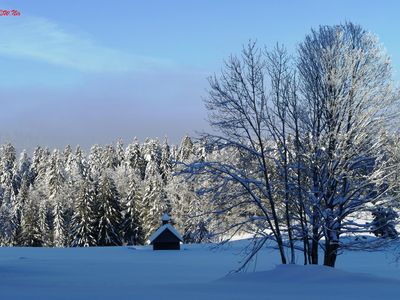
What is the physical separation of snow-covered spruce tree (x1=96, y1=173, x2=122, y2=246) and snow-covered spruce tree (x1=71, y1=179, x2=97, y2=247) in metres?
0.72

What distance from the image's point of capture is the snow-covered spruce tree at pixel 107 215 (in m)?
55.5

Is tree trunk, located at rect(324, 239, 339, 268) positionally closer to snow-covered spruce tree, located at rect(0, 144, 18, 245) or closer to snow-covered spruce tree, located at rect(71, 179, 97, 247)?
snow-covered spruce tree, located at rect(71, 179, 97, 247)

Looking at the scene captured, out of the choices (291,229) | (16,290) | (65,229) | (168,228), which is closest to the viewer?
(16,290)

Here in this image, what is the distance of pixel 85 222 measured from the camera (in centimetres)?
5531

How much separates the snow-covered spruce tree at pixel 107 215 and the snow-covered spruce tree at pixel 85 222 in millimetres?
716

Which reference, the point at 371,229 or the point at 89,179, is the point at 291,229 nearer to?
the point at 371,229

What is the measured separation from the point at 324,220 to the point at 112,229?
4407cm

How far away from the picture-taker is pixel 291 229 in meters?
16.7

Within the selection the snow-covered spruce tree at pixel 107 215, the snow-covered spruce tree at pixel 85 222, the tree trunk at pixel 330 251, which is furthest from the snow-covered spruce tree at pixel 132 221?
the tree trunk at pixel 330 251

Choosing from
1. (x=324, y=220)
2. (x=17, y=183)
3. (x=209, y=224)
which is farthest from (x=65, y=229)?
(x=324, y=220)

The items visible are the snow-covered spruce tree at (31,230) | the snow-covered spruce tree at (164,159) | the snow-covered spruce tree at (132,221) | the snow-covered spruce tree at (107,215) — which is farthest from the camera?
the snow-covered spruce tree at (164,159)

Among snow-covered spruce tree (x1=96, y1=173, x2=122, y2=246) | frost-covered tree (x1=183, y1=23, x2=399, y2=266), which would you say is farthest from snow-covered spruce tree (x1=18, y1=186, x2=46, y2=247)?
frost-covered tree (x1=183, y1=23, x2=399, y2=266)

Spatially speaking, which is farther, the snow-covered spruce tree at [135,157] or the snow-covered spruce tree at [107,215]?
the snow-covered spruce tree at [135,157]

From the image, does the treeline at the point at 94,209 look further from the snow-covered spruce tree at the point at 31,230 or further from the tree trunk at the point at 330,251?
the tree trunk at the point at 330,251
